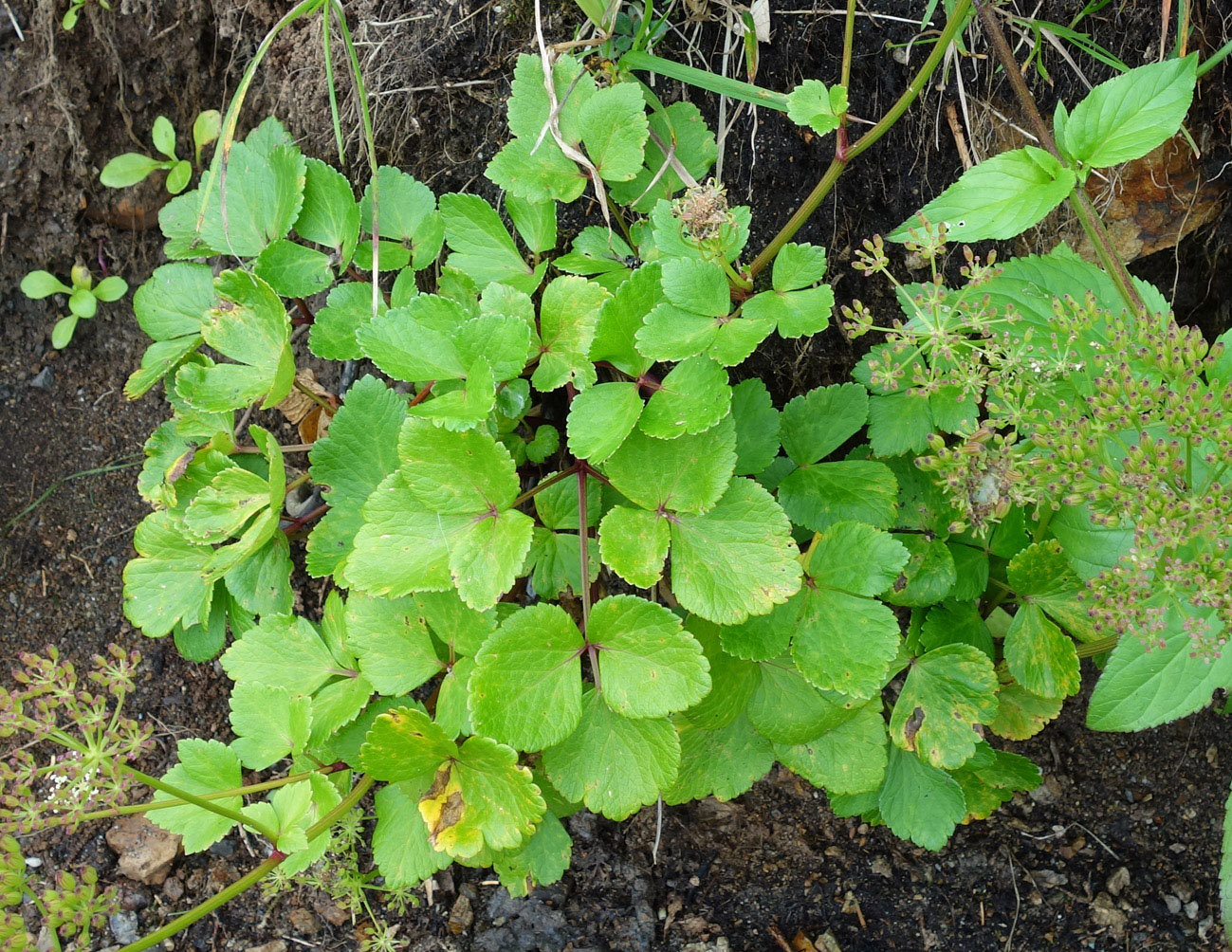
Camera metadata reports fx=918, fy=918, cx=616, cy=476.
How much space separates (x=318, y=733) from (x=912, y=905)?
62.3 inches

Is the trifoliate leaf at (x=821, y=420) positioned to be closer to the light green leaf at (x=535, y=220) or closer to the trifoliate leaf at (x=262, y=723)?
the light green leaf at (x=535, y=220)

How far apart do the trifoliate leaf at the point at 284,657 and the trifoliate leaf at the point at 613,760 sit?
57 cm

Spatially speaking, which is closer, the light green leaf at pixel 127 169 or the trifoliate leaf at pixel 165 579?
the trifoliate leaf at pixel 165 579

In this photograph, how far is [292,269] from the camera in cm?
203

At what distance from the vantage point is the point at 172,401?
221cm

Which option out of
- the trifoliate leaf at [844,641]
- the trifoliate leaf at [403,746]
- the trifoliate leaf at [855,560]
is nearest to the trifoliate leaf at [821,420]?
the trifoliate leaf at [855,560]

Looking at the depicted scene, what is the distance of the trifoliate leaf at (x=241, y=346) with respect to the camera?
6.14 ft

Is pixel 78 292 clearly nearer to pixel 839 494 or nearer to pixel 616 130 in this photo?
pixel 616 130

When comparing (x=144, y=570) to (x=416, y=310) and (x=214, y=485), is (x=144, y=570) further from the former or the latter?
(x=416, y=310)

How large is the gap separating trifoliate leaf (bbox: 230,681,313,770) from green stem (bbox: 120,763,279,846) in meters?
0.13

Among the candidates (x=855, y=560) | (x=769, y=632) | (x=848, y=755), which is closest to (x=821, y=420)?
(x=855, y=560)

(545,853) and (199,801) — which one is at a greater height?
(199,801)

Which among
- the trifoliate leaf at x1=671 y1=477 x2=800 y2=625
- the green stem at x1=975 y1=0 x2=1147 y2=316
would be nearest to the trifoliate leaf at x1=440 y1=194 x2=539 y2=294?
the trifoliate leaf at x1=671 y1=477 x2=800 y2=625

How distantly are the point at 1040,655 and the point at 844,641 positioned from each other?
0.44 metres
